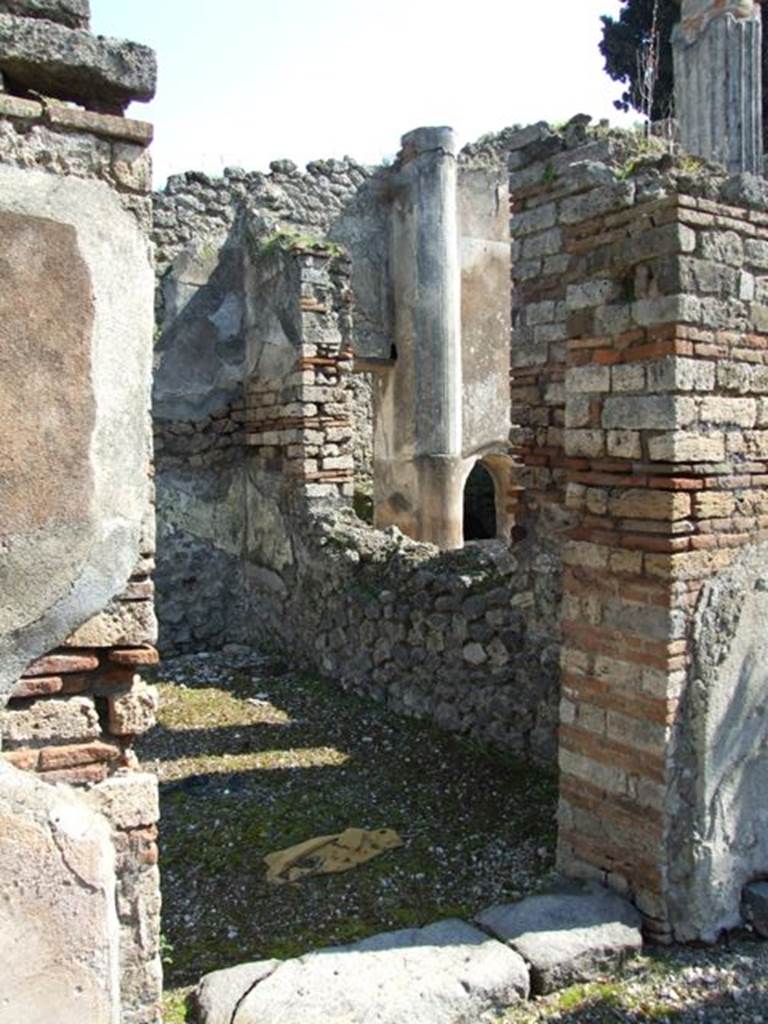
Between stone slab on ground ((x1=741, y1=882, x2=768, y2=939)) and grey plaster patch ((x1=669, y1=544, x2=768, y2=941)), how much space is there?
0.12 ft

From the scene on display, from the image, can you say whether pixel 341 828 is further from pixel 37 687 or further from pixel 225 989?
pixel 37 687

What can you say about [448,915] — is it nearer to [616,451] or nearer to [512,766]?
[512,766]

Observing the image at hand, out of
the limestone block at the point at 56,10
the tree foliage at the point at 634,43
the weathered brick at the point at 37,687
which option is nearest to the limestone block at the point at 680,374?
the limestone block at the point at 56,10

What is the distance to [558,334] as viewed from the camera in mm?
4980

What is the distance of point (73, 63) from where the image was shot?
77.9 inches

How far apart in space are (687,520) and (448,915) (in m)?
1.85

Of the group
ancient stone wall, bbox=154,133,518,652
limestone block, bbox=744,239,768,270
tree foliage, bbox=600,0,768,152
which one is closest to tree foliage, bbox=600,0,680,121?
tree foliage, bbox=600,0,768,152

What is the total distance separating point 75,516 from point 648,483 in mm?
2213

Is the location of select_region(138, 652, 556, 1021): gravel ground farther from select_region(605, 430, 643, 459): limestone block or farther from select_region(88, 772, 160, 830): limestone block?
select_region(605, 430, 643, 459): limestone block

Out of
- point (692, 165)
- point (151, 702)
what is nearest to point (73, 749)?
point (151, 702)

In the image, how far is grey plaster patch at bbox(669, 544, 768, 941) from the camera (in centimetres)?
342

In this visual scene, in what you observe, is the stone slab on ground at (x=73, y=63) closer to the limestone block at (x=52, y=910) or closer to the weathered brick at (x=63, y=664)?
the weathered brick at (x=63, y=664)

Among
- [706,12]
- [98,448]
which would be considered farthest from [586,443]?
[706,12]

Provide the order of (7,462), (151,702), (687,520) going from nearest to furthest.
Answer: (7,462) → (151,702) → (687,520)
